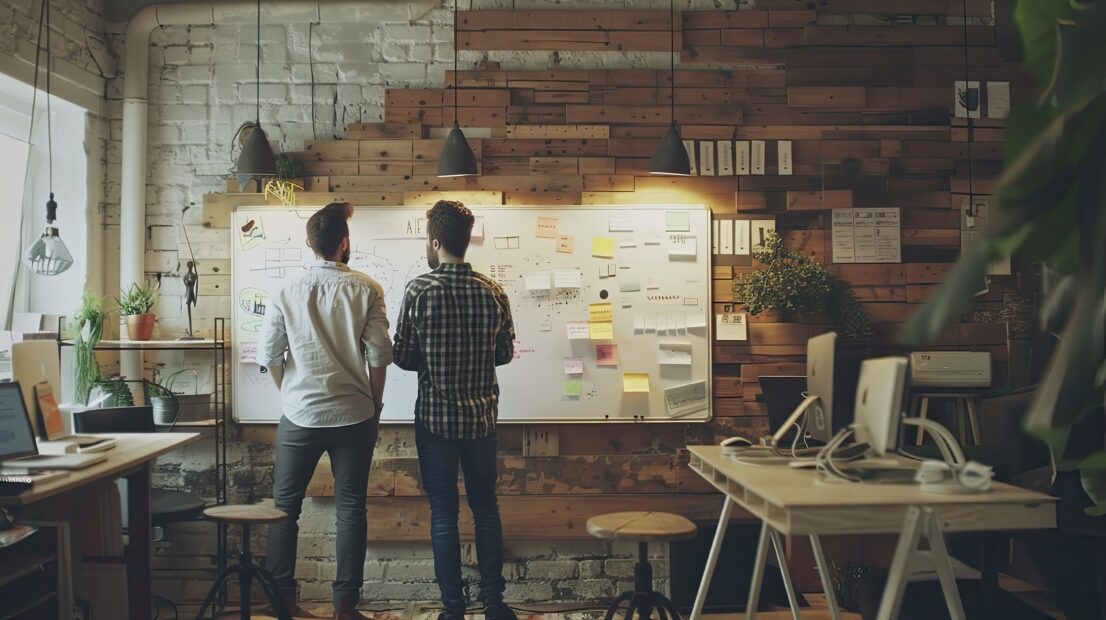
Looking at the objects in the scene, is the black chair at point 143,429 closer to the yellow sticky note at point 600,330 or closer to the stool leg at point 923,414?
the yellow sticky note at point 600,330

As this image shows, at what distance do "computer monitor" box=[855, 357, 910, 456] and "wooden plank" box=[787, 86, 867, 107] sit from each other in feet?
8.05

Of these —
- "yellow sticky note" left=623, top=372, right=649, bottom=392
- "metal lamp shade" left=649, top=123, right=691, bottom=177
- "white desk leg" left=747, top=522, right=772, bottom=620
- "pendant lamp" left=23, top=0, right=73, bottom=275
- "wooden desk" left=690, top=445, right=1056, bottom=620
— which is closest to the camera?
"wooden desk" left=690, top=445, right=1056, bottom=620

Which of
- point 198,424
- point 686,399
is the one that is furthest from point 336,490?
point 686,399

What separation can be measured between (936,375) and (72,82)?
4.28 meters

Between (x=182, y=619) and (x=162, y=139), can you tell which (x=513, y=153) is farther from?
(x=182, y=619)

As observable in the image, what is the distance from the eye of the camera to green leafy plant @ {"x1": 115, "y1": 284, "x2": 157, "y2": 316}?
4.68 meters

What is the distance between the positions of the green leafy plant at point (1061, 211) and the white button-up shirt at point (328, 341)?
347 cm

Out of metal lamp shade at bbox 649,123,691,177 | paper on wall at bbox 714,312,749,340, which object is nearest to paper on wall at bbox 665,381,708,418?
paper on wall at bbox 714,312,749,340

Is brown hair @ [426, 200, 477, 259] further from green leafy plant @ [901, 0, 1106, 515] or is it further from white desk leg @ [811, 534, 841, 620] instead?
green leafy plant @ [901, 0, 1106, 515]

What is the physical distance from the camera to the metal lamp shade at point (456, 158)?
4.49 metres

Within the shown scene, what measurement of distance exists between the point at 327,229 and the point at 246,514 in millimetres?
1105

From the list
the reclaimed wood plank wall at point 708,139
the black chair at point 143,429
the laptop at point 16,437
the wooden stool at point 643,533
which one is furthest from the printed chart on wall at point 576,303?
the laptop at point 16,437

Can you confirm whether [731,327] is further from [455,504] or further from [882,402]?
[882,402]

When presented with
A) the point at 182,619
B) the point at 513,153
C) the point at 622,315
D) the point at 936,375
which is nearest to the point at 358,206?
the point at 513,153
